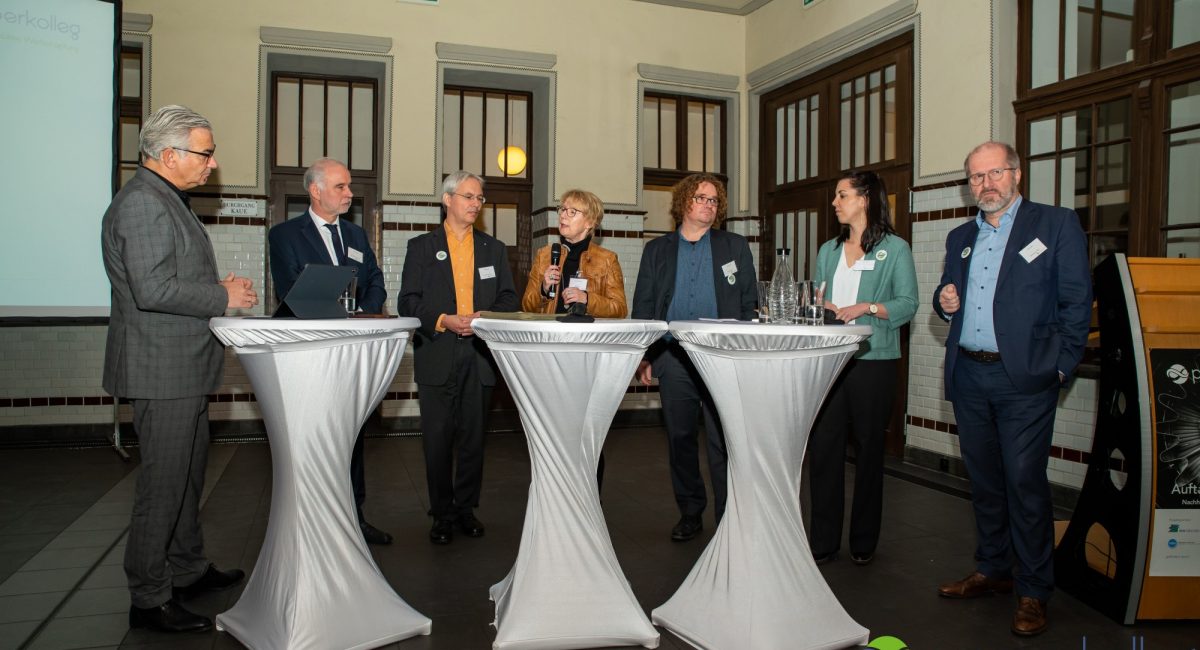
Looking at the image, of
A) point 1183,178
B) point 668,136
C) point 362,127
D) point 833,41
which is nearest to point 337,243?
point 362,127

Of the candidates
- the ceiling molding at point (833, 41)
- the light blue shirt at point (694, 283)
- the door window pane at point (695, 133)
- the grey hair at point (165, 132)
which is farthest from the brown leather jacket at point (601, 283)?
the door window pane at point (695, 133)

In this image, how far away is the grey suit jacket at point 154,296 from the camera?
2570 millimetres

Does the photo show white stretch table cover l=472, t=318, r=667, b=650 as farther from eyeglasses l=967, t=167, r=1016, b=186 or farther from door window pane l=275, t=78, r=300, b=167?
door window pane l=275, t=78, r=300, b=167

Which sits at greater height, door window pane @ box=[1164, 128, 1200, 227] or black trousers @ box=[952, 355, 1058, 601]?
door window pane @ box=[1164, 128, 1200, 227]

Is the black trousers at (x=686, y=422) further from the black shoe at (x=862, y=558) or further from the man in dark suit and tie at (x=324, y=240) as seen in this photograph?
the man in dark suit and tie at (x=324, y=240)

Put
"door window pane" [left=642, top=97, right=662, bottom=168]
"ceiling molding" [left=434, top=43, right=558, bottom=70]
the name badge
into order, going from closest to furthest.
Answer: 1. the name badge
2. "ceiling molding" [left=434, top=43, right=558, bottom=70]
3. "door window pane" [left=642, top=97, right=662, bottom=168]

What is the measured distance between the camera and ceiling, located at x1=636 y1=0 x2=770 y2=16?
23.9 feet

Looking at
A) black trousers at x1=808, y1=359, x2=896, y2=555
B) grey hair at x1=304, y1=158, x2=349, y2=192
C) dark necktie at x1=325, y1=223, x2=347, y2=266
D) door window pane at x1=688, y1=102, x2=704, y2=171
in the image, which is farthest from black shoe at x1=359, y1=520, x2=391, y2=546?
door window pane at x1=688, y1=102, x2=704, y2=171

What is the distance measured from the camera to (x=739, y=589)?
98.2 inches

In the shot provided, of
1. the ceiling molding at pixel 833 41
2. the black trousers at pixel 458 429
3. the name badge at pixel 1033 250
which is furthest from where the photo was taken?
the ceiling molding at pixel 833 41

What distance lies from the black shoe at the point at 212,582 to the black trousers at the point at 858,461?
237 cm

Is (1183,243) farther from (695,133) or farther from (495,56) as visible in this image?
(495,56)

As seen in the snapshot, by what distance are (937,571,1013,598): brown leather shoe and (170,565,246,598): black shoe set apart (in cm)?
274

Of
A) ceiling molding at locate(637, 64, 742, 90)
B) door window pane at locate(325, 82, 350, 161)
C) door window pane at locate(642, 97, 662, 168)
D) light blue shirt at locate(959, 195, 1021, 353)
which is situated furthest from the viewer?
door window pane at locate(642, 97, 662, 168)
